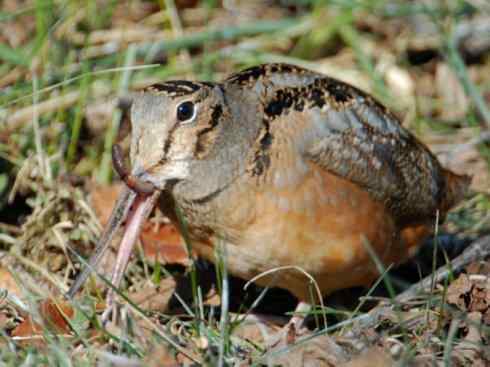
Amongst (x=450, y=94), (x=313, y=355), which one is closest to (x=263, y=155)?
(x=313, y=355)

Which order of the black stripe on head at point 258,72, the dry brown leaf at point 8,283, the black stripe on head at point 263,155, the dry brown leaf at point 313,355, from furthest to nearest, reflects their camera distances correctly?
the dry brown leaf at point 8,283 < the black stripe on head at point 258,72 < the black stripe on head at point 263,155 < the dry brown leaf at point 313,355

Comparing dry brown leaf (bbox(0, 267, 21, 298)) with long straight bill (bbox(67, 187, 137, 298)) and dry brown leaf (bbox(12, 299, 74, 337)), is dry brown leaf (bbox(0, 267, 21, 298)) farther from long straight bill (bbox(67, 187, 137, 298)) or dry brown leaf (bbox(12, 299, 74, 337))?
long straight bill (bbox(67, 187, 137, 298))

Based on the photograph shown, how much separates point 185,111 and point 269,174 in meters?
0.46

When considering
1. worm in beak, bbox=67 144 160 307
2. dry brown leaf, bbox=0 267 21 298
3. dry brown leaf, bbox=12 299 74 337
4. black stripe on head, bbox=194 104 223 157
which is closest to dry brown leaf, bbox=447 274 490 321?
black stripe on head, bbox=194 104 223 157

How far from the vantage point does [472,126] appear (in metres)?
6.18

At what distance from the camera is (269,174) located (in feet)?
13.3

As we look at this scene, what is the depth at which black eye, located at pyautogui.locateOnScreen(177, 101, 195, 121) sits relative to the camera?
379 centimetres

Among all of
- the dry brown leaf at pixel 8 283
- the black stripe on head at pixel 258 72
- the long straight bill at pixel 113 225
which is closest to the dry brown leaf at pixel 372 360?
the long straight bill at pixel 113 225

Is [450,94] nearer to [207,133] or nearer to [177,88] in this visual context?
[207,133]

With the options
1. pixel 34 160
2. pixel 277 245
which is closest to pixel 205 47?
pixel 34 160

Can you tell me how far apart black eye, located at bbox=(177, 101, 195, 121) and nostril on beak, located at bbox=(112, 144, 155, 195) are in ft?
0.91

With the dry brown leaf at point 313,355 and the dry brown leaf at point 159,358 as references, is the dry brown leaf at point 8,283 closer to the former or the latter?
the dry brown leaf at point 159,358

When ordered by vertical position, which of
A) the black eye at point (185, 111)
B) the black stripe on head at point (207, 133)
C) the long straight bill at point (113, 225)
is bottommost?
the long straight bill at point (113, 225)

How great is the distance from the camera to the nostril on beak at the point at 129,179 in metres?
3.80
